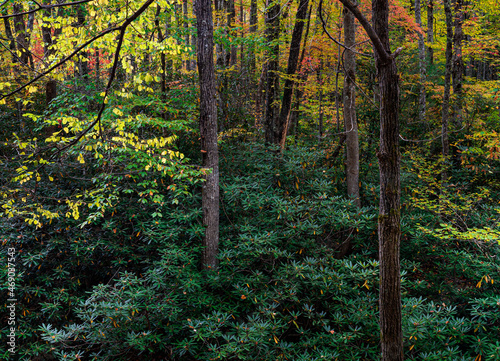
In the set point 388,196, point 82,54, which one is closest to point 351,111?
point 388,196

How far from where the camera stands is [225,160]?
6.98 metres

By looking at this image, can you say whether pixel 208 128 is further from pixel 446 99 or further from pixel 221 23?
pixel 221 23

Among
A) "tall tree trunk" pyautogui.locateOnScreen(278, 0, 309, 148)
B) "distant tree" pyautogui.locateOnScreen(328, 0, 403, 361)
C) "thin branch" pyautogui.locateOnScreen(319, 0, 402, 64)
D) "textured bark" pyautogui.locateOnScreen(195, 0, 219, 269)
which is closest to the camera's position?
"thin branch" pyautogui.locateOnScreen(319, 0, 402, 64)

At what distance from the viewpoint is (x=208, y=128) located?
17.7 feet

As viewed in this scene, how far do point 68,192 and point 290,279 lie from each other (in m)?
4.96

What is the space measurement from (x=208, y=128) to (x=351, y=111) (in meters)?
3.07

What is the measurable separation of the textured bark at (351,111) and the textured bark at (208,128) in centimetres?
279

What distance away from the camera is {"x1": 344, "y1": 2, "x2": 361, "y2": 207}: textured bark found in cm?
611

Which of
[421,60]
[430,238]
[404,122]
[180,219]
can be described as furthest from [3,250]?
[421,60]

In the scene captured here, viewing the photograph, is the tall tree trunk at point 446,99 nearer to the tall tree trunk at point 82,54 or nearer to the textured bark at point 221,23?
the textured bark at point 221,23

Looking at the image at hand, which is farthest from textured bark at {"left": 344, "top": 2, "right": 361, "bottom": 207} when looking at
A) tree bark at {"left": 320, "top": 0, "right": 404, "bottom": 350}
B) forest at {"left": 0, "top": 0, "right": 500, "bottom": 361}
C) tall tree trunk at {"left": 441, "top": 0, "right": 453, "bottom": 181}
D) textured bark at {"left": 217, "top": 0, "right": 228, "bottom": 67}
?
tree bark at {"left": 320, "top": 0, "right": 404, "bottom": 350}

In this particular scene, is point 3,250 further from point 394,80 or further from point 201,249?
point 394,80

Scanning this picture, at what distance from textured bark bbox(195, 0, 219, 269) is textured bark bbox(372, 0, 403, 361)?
306 centimetres

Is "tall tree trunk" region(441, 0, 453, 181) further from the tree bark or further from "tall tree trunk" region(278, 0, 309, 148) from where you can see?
the tree bark
